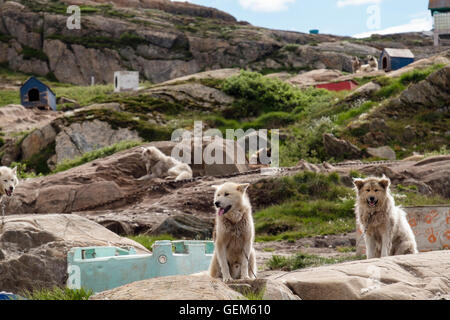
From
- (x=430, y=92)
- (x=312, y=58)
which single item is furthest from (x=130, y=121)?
(x=312, y=58)

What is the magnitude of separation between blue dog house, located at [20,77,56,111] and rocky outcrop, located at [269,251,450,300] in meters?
47.3

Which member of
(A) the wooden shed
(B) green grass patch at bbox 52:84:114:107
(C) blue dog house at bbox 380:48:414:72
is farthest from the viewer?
(A) the wooden shed

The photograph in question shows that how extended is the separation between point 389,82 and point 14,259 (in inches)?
1182

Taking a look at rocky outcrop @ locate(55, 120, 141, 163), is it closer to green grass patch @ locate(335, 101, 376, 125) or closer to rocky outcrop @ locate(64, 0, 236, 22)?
green grass patch @ locate(335, 101, 376, 125)

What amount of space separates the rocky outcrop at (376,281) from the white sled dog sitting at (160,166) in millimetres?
16607

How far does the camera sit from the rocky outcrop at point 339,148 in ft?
86.5

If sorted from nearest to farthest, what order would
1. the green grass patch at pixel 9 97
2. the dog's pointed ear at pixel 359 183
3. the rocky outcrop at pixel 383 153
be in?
the dog's pointed ear at pixel 359 183 < the rocky outcrop at pixel 383 153 < the green grass patch at pixel 9 97

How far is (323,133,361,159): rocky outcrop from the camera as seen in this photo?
26.4 meters

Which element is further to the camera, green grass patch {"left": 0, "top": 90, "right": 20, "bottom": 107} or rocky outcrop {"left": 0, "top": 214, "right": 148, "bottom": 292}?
green grass patch {"left": 0, "top": 90, "right": 20, "bottom": 107}

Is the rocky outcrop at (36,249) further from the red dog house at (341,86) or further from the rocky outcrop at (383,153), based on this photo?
the red dog house at (341,86)

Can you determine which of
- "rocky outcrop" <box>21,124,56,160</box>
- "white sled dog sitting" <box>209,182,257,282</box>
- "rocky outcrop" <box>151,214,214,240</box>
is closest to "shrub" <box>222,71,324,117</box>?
"rocky outcrop" <box>21,124,56,160</box>

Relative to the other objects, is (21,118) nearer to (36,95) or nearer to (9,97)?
(36,95)

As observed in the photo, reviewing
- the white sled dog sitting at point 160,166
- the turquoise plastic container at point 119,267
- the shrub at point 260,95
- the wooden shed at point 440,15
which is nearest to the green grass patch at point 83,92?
the shrub at point 260,95
